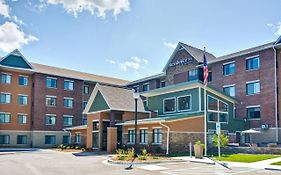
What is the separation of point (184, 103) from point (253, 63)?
10955 mm

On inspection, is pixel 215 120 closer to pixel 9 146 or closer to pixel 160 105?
pixel 160 105

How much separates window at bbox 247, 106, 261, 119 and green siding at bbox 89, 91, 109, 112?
16.6 meters

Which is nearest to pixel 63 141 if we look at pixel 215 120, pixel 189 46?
pixel 189 46

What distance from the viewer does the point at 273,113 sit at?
3616cm

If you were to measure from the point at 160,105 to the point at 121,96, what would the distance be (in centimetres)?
449

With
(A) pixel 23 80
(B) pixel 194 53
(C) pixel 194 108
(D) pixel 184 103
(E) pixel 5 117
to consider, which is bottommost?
(E) pixel 5 117

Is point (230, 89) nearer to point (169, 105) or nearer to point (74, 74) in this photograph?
point (169, 105)

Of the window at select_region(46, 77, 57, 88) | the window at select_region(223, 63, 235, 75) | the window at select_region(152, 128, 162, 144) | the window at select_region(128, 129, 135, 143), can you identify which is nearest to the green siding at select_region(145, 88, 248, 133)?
the window at select_region(152, 128, 162, 144)

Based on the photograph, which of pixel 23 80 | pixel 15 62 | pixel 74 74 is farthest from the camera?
pixel 74 74

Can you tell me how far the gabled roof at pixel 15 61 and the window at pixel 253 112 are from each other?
3141cm

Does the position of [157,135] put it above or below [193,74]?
below

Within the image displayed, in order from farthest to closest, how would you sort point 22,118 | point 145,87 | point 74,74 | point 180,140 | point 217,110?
point 74,74 → point 145,87 → point 22,118 → point 217,110 → point 180,140

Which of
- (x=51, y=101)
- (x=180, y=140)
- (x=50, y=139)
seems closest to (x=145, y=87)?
(x=51, y=101)

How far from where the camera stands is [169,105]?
36125mm
